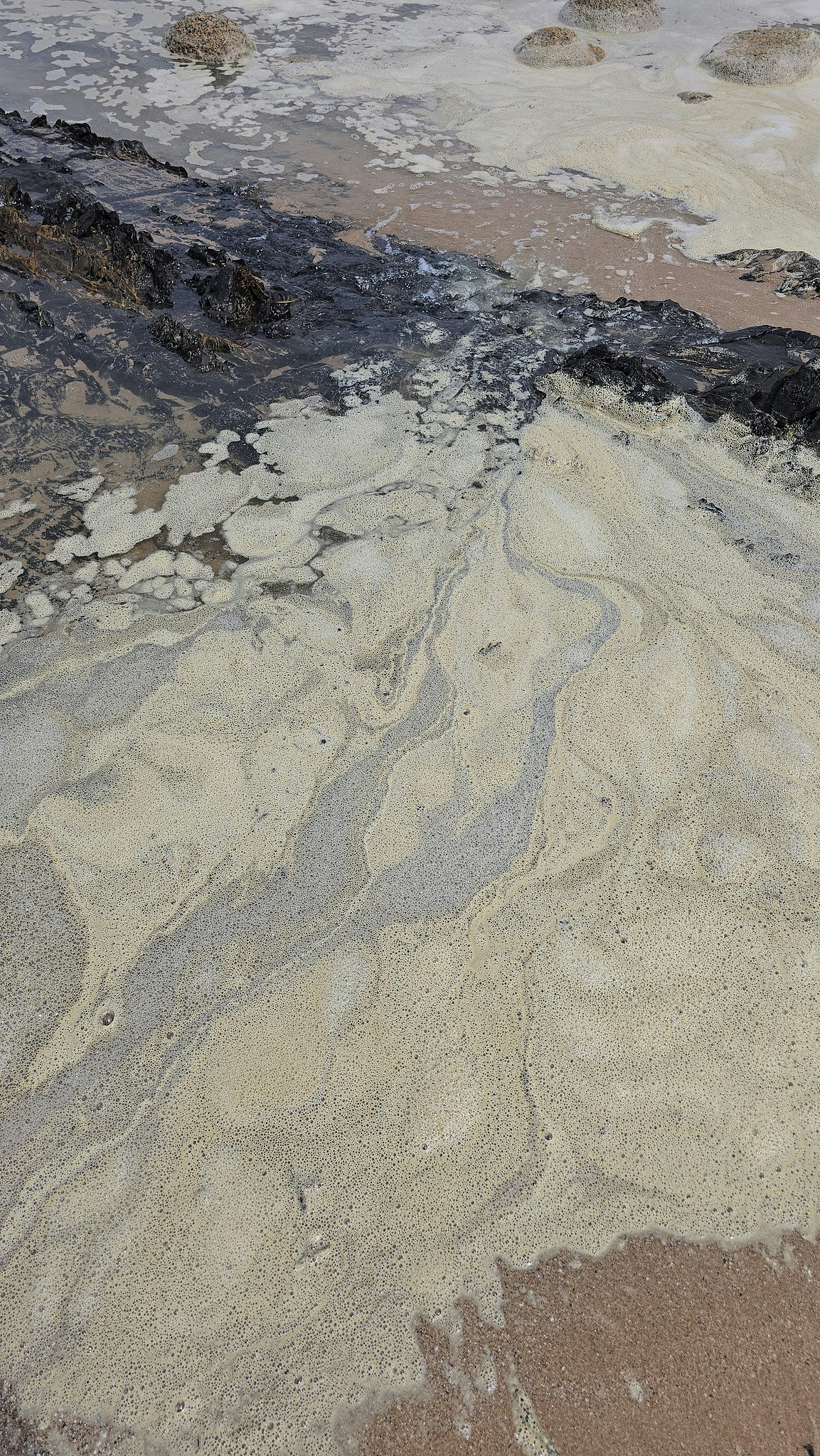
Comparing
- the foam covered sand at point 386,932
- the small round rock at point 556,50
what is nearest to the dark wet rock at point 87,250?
the foam covered sand at point 386,932

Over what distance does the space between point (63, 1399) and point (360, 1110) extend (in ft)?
2.10

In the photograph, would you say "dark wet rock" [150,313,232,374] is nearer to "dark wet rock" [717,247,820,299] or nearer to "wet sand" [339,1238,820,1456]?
"dark wet rock" [717,247,820,299]

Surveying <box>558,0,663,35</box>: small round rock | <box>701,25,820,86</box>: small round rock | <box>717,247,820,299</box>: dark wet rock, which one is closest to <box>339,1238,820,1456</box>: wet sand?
<box>717,247,820,299</box>: dark wet rock

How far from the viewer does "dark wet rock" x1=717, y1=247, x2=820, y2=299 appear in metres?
4.11

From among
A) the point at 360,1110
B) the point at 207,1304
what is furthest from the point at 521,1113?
the point at 207,1304

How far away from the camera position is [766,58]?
595cm

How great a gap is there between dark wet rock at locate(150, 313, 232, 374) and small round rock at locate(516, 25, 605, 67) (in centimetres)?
485

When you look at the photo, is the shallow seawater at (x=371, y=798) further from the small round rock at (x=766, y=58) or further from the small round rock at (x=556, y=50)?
the small round rock at (x=556, y=50)

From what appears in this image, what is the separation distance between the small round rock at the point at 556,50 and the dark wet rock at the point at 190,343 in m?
4.85

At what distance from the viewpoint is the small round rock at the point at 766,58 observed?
593 cm

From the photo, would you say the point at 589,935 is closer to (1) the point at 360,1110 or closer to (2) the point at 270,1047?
(1) the point at 360,1110

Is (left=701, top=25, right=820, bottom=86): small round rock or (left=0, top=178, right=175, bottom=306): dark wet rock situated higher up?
(left=701, top=25, right=820, bottom=86): small round rock

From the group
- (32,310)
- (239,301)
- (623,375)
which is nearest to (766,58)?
(623,375)

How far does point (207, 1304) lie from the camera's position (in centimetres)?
138
